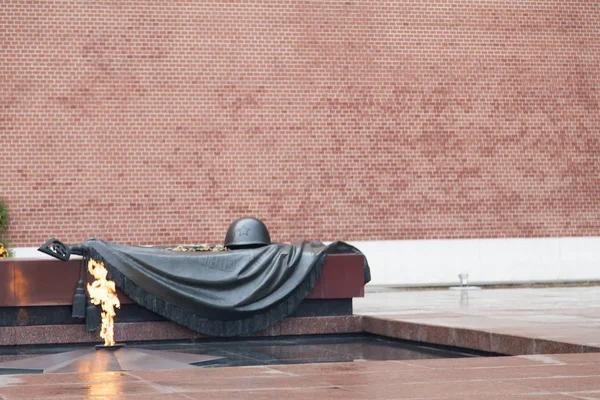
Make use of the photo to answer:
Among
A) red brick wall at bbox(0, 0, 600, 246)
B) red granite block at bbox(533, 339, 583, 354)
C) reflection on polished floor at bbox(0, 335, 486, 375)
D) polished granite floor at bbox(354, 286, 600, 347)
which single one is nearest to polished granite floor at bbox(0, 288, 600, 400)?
red granite block at bbox(533, 339, 583, 354)

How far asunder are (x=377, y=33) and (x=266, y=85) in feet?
6.04

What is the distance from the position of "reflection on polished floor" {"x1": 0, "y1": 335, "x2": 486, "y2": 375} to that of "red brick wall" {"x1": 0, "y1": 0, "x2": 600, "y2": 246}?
6502mm

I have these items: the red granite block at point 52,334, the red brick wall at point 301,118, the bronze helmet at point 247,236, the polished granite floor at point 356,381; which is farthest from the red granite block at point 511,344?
the red brick wall at point 301,118

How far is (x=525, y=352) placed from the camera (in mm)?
5277

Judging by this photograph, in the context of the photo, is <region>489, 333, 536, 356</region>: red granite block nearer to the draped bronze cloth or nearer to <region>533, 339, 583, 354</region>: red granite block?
<region>533, 339, 583, 354</region>: red granite block

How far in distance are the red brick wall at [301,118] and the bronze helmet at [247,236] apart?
5806 mm

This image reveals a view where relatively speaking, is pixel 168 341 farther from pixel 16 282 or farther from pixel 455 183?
pixel 455 183

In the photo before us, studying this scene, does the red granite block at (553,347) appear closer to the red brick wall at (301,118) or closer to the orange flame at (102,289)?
the orange flame at (102,289)

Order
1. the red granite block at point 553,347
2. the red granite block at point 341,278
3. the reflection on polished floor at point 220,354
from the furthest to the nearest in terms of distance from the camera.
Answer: the red granite block at point 341,278 < the reflection on polished floor at point 220,354 < the red granite block at point 553,347

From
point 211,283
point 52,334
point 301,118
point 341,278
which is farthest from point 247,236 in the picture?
point 301,118

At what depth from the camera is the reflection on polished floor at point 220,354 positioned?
5.44m

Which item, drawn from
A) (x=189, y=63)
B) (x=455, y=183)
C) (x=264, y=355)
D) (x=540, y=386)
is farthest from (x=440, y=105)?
(x=540, y=386)

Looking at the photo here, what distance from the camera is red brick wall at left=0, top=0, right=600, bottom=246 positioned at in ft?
44.7

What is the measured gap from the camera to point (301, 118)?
564 inches
